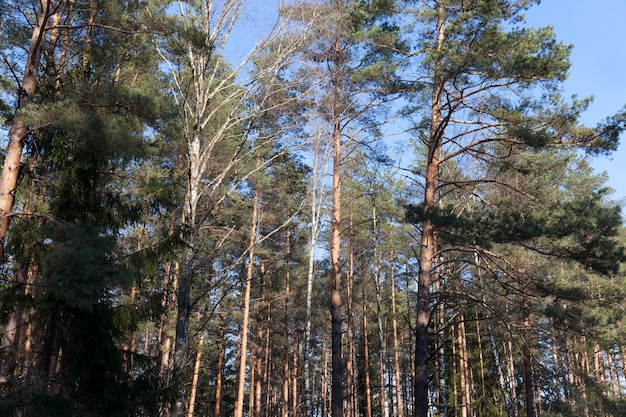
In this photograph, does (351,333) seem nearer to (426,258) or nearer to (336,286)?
(336,286)

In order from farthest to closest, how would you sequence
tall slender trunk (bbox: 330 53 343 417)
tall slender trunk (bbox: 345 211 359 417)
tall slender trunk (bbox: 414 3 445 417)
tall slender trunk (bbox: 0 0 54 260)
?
tall slender trunk (bbox: 345 211 359 417)
tall slender trunk (bbox: 330 53 343 417)
tall slender trunk (bbox: 414 3 445 417)
tall slender trunk (bbox: 0 0 54 260)

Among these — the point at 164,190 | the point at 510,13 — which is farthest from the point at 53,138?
the point at 510,13

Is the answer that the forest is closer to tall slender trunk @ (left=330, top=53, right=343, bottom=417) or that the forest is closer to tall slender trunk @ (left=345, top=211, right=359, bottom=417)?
tall slender trunk @ (left=330, top=53, right=343, bottom=417)

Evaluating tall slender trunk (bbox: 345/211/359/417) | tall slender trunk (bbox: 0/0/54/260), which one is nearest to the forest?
tall slender trunk (bbox: 0/0/54/260)

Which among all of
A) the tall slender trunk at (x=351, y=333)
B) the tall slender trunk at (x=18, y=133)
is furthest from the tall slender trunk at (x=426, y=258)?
the tall slender trunk at (x=351, y=333)

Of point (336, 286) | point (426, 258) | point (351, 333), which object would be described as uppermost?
point (351, 333)

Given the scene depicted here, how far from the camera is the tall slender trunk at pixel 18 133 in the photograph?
22.1 ft

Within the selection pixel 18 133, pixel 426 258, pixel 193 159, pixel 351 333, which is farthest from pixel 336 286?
pixel 351 333

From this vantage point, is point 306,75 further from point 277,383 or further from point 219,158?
point 277,383

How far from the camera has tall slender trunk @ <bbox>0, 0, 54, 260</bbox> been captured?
673cm

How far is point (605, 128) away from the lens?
29.3 feet

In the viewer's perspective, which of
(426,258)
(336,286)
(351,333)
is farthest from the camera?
(351,333)

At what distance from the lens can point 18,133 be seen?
7.10 metres

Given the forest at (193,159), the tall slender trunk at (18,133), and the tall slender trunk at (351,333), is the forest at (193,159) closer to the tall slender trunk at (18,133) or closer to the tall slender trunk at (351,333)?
the tall slender trunk at (18,133)
